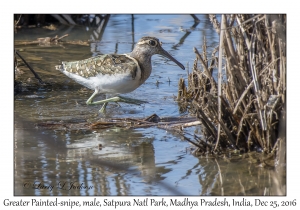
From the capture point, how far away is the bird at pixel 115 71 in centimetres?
735

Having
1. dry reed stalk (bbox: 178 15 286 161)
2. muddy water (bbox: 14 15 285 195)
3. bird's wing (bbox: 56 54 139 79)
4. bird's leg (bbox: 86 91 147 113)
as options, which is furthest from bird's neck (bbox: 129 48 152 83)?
dry reed stalk (bbox: 178 15 286 161)

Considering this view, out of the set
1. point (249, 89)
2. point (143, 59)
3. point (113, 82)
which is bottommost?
point (249, 89)

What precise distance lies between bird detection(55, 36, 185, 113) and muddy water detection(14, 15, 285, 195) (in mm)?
348

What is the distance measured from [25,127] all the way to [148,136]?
1436 millimetres

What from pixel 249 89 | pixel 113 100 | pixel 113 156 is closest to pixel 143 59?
pixel 113 100

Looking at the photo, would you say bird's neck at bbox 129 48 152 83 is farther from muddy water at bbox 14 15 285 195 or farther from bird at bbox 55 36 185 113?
muddy water at bbox 14 15 285 195

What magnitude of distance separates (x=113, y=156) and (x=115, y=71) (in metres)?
1.59

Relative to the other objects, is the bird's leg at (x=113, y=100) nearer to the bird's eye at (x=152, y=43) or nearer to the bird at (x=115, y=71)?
the bird at (x=115, y=71)

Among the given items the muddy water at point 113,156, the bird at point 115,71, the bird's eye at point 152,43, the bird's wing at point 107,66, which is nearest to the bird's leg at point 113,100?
the bird at point 115,71

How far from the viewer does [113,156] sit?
6.06 m

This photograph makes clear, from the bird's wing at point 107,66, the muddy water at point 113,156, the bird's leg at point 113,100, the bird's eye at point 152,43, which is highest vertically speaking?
the bird's eye at point 152,43

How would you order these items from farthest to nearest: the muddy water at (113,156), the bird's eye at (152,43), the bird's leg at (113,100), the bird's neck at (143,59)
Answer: the bird's eye at (152,43) → the bird's neck at (143,59) → the bird's leg at (113,100) → the muddy water at (113,156)

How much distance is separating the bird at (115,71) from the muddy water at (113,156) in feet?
1.14

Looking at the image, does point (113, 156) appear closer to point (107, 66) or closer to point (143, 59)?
point (107, 66)
